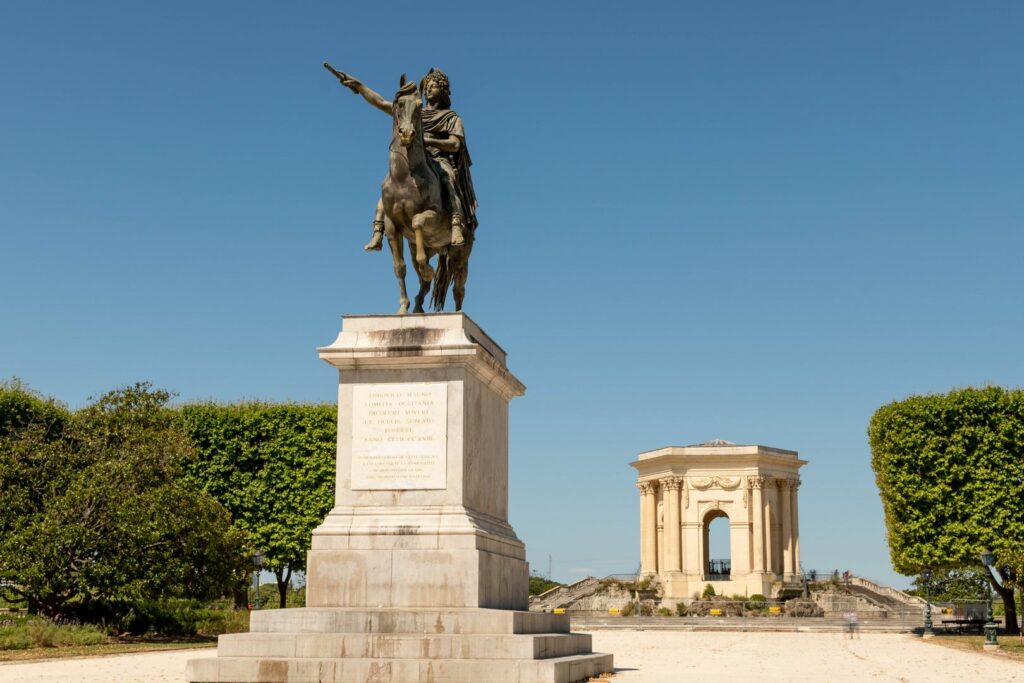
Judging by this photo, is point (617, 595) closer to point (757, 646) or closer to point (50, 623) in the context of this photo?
point (757, 646)

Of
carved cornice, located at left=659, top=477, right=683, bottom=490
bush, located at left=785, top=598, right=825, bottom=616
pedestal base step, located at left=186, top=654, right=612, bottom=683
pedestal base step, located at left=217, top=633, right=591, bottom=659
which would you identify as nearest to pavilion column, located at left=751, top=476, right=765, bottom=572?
carved cornice, located at left=659, top=477, right=683, bottom=490

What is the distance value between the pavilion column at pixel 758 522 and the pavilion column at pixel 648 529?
621 cm

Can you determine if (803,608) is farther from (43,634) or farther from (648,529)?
(43,634)

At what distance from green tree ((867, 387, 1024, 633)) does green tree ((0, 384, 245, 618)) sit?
2141 cm

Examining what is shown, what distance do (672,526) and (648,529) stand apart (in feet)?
8.57

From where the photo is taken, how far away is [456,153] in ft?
53.0

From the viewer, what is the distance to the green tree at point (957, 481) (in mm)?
36688

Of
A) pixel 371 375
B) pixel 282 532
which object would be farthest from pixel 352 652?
pixel 282 532

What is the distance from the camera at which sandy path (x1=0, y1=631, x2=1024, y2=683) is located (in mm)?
15844

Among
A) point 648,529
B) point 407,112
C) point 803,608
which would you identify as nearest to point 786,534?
point 648,529

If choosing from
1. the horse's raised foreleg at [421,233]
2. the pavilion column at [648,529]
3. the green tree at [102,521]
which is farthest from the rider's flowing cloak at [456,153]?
the pavilion column at [648,529]

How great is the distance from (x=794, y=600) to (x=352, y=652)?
162 ft

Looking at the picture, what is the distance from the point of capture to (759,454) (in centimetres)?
6669

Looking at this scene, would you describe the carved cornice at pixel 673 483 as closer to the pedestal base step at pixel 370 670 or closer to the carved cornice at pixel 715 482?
the carved cornice at pixel 715 482
